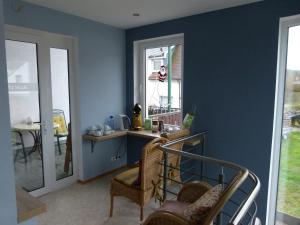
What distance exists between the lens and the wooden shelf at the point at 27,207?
1.32 m

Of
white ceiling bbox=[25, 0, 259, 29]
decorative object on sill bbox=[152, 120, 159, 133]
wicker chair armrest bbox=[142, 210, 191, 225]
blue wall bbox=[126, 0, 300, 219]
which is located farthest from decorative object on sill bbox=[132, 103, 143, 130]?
wicker chair armrest bbox=[142, 210, 191, 225]

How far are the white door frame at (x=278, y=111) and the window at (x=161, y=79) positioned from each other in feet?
4.34

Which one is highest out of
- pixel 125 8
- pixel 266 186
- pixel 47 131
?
pixel 125 8

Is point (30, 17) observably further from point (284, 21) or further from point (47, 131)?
point (284, 21)

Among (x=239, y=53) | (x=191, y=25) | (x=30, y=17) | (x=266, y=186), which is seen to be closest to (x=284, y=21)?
(x=239, y=53)

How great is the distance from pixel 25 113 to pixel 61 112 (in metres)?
0.51

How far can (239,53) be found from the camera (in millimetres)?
2766

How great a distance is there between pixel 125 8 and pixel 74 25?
0.81 metres

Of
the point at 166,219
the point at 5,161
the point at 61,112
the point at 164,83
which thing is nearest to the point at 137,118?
the point at 164,83

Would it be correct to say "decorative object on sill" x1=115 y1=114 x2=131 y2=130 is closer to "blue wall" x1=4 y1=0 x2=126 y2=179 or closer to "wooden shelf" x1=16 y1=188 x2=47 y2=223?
"blue wall" x1=4 y1=0 x2=126 y2=179

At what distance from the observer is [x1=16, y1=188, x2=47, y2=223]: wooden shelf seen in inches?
52.1

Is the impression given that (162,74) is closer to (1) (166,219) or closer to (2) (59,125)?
(2) (59,125)

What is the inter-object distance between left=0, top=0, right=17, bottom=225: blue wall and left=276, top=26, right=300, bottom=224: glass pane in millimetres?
2659

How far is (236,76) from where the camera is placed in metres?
2.81
